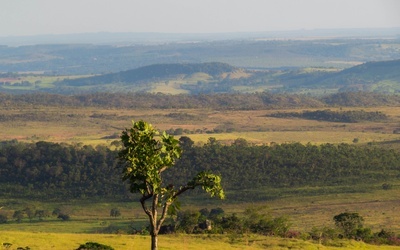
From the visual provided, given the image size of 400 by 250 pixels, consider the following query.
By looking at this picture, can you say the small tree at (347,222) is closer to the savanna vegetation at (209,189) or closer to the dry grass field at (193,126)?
the savanna vegetation at (209,189)

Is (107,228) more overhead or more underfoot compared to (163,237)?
more underfoot

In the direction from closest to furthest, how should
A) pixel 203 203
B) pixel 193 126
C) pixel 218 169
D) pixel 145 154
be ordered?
1. pixel 145 154
2. pixel 203 203
3. pixel 218 169
4. pixel 193 126

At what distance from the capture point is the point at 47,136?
5359 inches

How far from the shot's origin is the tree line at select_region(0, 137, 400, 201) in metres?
84.6

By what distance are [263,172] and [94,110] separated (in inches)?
3681

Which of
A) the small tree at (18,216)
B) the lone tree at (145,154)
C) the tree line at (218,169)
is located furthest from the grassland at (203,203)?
the lone tree at (145,154)

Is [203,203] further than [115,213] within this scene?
Yes

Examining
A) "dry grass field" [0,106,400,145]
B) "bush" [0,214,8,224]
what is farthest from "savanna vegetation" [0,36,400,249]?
"dry grass field" [0,106,400,145]

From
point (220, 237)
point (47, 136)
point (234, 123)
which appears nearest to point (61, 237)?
point (220, 237)

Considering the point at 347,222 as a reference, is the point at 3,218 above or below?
below

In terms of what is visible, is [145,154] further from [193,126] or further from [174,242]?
[193,126]

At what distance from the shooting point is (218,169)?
90125mm

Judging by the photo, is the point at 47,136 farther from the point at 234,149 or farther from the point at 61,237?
the point at 61,237

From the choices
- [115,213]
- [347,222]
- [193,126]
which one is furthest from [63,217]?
[193,126]
